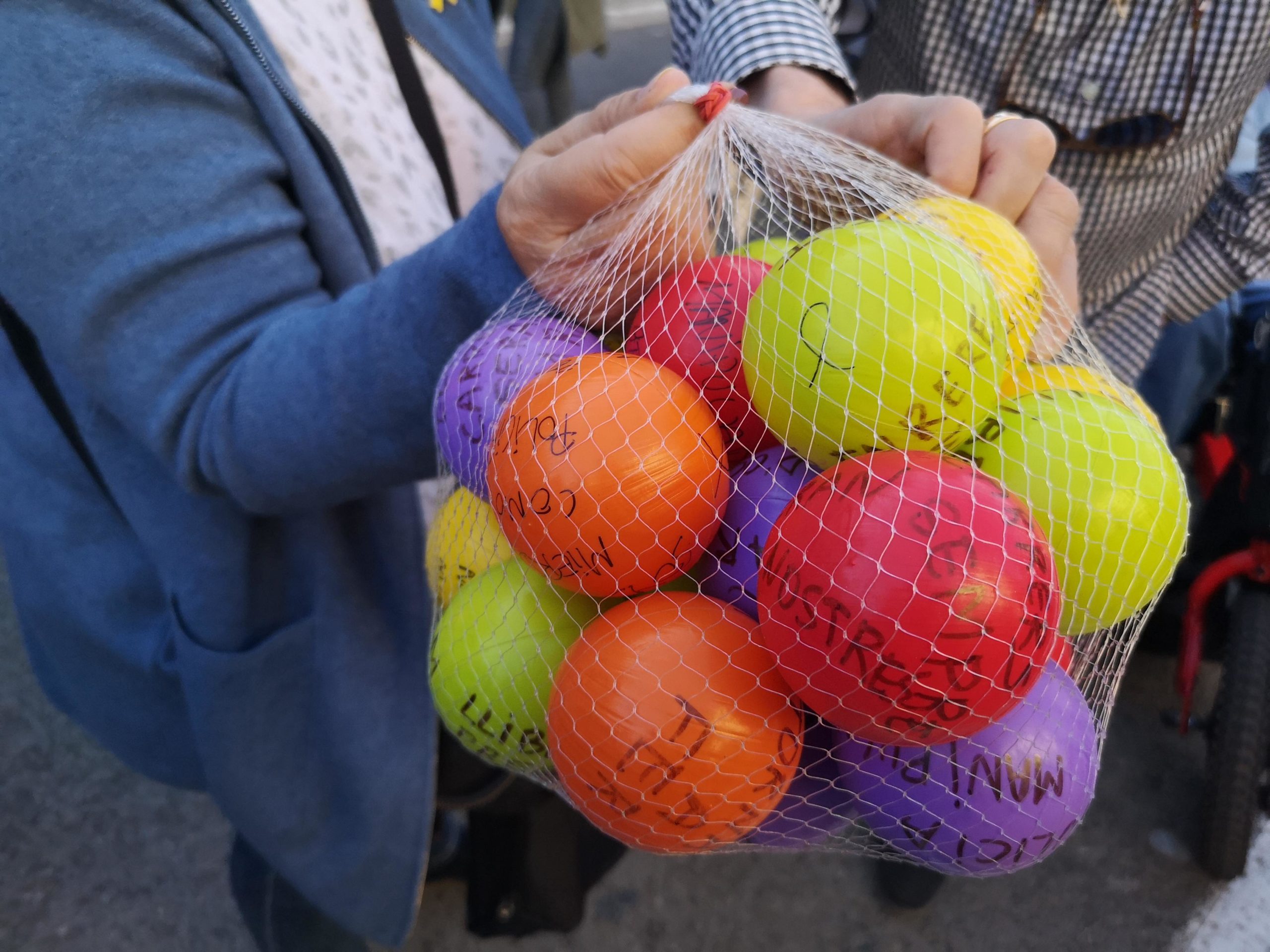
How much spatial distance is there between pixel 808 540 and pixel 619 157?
0.44 metres

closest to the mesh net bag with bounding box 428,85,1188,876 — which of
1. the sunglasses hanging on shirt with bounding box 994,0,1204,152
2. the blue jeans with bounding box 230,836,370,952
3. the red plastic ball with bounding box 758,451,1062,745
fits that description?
the red plastic ball with bounding box 758,451,1062,745

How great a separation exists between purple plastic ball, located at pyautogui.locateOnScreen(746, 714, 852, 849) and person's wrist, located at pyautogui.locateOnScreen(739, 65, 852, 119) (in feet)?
2.93

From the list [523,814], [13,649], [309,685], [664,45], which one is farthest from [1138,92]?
[664,45]

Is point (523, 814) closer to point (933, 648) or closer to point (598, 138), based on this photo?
point (933, 648)

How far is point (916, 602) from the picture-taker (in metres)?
0.67

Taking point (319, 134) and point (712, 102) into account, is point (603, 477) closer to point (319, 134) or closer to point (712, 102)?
point (712, 102)

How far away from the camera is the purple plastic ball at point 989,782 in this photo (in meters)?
0.76

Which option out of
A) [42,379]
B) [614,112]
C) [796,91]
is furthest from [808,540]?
[42,379]

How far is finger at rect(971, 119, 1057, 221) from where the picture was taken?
0.98 meters

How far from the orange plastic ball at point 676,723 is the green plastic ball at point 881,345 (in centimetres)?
23

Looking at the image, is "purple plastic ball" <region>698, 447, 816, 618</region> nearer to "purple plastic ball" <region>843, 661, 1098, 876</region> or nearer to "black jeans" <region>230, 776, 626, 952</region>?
"purple plastic ball" <region>843, 661, 1098, 876</region>

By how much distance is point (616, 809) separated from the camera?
0.77m

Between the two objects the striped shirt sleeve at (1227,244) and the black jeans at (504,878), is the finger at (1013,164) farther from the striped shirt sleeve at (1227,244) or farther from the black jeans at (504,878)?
the black jeans at (504,878)

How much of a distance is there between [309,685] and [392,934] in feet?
1.88
